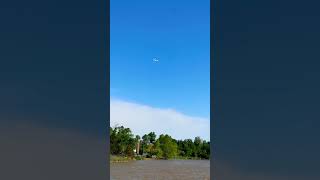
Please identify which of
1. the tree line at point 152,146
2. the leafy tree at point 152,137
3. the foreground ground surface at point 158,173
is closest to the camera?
the foreground ground surface at point 158,173

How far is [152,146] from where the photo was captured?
22359 mm

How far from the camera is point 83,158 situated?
7.66 ft

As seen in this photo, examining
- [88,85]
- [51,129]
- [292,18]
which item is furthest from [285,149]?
[51,129]

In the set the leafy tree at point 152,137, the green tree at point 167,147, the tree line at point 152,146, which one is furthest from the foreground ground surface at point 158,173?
the leafy tree at point 152,137

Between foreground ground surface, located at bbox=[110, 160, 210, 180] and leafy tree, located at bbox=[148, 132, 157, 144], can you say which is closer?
foreground ground surface, located at bbox=[110, 160, 210, 180]

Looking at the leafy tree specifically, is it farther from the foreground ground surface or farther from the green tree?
the foreground ground surface

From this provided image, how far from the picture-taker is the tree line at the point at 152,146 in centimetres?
1912

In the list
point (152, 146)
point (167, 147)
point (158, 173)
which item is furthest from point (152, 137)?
point (158, 173)

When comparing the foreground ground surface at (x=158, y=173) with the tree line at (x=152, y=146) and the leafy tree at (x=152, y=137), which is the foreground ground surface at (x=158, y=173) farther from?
the leafy tree at (x=152, y=137)

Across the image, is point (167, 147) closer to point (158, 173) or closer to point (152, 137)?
point (152, 137)

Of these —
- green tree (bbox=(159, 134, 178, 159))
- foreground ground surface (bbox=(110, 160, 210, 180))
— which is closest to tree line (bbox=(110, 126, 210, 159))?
green tree (bbox=(159, 134, 178, 159))

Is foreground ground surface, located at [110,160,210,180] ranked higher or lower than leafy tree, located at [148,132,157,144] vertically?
lower

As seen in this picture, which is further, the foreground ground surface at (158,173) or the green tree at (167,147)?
the green tree at (167,147)

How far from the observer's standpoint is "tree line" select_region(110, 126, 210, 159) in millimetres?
19125
